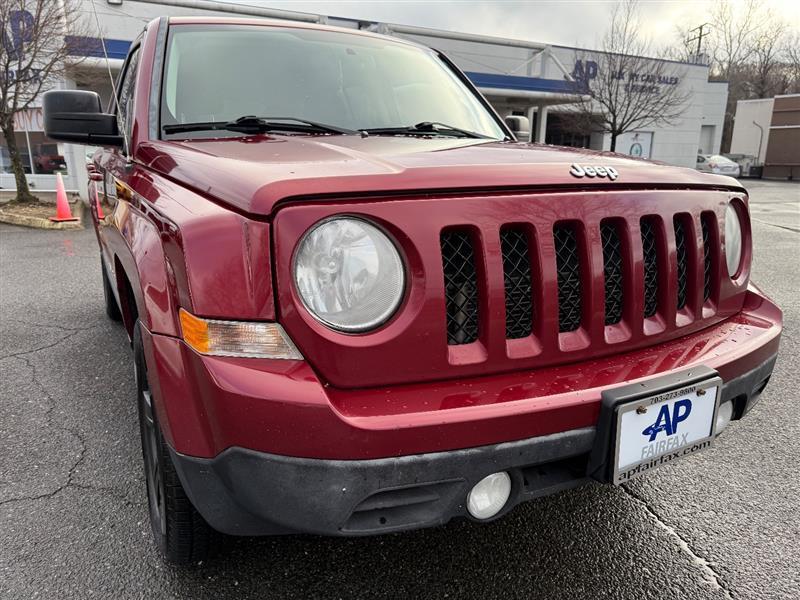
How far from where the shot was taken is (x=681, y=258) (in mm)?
1810

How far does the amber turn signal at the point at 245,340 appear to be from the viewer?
4.16 ft

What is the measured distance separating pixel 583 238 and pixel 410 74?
1676 millimetres

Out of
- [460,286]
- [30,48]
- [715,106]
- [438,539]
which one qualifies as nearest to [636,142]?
[715,106]

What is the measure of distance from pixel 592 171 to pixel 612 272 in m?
0.28

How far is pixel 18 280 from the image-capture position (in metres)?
5.84

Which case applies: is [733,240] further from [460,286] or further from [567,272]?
[460,286]

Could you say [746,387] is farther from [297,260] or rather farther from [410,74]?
[410,74]

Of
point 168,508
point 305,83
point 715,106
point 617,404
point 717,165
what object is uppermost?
point 715,106

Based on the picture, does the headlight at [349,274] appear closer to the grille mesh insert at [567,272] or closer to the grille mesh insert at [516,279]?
the grille mesh insert at [516,279]

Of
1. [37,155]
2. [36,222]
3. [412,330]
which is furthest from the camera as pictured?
[37,155]

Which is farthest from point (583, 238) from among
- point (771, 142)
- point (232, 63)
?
point (771, 142)

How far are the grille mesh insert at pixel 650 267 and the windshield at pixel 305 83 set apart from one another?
1.08 m

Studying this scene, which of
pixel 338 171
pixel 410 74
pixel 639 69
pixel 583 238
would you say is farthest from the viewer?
pixel 639 69

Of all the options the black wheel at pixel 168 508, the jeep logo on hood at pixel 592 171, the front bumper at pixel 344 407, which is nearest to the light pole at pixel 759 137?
the jeep logo on hood at pixel 592 171
